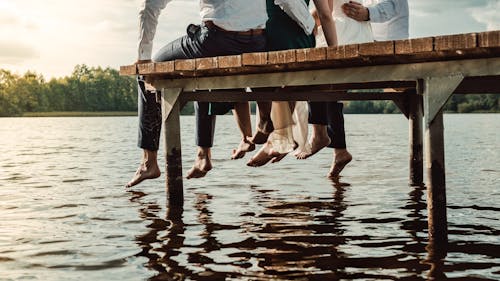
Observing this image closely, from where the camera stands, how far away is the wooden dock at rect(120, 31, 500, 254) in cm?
481

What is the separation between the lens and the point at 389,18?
7.31 m

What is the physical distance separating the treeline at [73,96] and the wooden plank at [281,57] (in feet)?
369

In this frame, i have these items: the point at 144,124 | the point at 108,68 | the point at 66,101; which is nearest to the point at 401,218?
the point at 144,124

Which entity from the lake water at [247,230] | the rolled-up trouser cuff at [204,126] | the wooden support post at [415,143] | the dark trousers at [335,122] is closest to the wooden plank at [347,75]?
the rolled-up trouser cuff at [204,126]

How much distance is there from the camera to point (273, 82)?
6.03 metres

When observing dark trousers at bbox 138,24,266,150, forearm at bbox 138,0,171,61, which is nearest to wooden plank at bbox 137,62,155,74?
forearm at bbox 138,0,171,61

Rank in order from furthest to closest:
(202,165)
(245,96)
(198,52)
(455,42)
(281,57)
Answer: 1. (202,165)
2. (245,96)
3. (198,52)
4. (281,57)
5. (455,42)

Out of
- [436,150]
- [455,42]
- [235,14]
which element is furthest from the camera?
[235,14]

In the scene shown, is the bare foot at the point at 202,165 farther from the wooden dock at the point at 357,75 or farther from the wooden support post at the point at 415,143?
the wooden support post at the point at 415,143

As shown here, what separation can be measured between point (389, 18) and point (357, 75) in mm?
2066

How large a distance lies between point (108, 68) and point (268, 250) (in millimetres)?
137686

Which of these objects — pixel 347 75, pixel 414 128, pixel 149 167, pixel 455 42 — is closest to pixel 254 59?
pixel 347 75

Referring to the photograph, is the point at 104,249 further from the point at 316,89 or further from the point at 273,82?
the point at 316,89

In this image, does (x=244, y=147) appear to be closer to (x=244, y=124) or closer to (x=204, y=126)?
(x=244, y=124)
